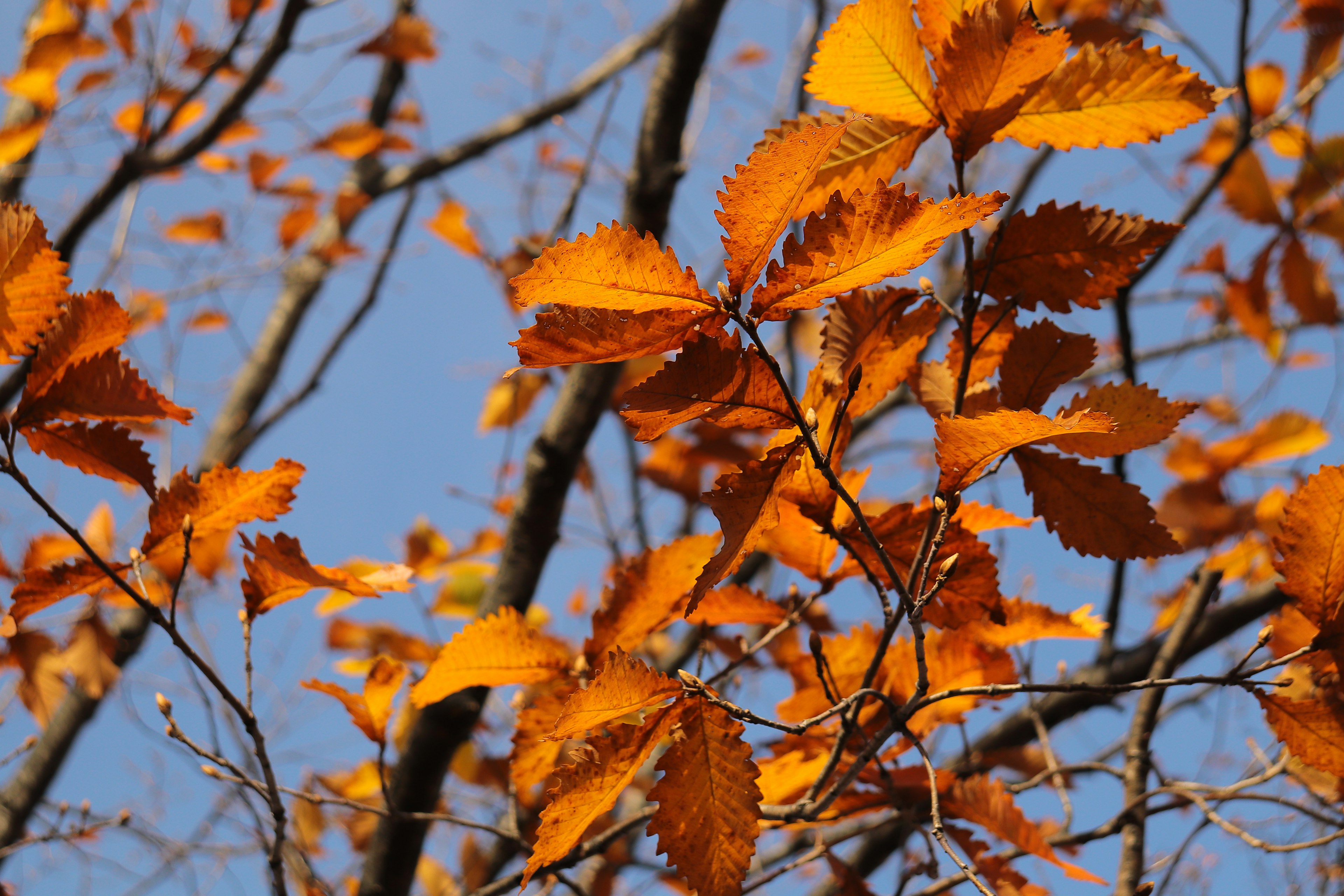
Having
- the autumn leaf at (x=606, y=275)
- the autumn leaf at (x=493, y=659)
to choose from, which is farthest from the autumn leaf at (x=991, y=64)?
the autumn leaf at (x=493, y=659)

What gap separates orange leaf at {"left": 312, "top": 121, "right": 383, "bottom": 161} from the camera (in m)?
2.32

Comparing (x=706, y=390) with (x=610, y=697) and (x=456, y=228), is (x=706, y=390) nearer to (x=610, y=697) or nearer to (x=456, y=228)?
(x=610, y=697)

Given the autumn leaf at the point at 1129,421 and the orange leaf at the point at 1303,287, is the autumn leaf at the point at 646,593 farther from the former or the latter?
the orange leaf at the point at 1303,287

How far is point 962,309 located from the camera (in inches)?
23.7

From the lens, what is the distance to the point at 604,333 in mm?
441

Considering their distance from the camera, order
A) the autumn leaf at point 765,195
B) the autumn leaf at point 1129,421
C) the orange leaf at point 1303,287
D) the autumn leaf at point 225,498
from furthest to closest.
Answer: the orange leaf at point 1303,287, the autumn leaf at point 225,498, the autumn leaf at point 1129,421, the autumn leaf at point 765,195

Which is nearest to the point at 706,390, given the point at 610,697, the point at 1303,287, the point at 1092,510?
the point at 610,697

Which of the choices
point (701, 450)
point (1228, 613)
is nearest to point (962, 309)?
point (701, 450)

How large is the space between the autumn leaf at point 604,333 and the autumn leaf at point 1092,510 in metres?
0.27

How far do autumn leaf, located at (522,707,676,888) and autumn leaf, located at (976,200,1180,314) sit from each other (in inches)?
15.0

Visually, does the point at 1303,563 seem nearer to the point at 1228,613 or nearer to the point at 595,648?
the point at 595,648

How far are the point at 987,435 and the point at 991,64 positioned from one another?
0.24m

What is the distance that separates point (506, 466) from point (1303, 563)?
157 cm

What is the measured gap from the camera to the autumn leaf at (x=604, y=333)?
1.40 ft
